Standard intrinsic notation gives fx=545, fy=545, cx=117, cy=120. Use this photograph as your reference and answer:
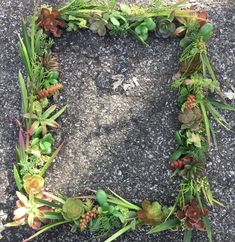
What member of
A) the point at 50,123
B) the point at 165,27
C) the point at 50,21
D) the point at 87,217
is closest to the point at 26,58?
the point at 50,21

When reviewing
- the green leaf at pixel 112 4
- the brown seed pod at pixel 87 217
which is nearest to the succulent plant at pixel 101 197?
the brown seed pod at pixel 87 217

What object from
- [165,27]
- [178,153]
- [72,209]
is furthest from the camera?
[165,27]

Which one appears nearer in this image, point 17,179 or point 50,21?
point 17,179

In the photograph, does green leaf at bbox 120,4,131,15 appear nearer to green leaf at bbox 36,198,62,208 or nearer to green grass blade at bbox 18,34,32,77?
green grass blade at bbox 18,34,32,77

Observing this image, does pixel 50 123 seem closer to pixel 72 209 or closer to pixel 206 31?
pixel 72 209

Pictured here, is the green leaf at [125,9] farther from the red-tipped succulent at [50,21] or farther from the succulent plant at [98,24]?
the red-tipped succulent at [50,21]

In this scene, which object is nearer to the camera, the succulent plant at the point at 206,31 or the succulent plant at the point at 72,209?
the succulent plant at the point at 72,209

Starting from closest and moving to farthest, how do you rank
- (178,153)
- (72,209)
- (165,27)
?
(72,209) < (178,153) < (165,27)
